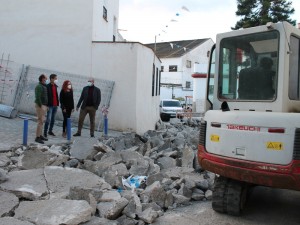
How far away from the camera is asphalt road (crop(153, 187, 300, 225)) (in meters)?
4.84

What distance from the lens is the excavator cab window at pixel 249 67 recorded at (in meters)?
4.63

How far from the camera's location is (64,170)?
6.24 m

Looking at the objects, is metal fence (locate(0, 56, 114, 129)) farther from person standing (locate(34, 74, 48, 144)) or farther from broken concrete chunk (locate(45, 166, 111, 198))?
broken concrete chunk (locate(45, 166, 111, 198))

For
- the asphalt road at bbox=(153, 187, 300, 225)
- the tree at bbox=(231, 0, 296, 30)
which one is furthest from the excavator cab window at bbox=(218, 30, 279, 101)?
the tree at bbox=(231, 0, 296, 30)

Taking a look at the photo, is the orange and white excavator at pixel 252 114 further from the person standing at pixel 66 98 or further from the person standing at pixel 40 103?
the person standing at pixel 66 98

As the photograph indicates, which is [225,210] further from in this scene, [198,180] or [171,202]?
[198,180]

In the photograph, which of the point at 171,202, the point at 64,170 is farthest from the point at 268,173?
the point at 64,170

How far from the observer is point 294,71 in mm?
4660

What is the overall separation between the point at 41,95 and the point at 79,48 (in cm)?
475

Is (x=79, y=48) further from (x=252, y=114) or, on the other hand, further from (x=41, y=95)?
(x=252, y=114)

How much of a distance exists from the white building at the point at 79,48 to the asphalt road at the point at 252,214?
7208mm

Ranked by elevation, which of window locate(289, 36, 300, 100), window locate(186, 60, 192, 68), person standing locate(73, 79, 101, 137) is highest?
window locate(186, 60, 192, 68)

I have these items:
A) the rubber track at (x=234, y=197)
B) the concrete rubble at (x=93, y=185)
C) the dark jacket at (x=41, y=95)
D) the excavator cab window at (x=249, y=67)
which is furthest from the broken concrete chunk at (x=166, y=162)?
the dark jacket at (x=41, y=95)

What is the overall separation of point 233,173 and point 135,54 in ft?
28.2
